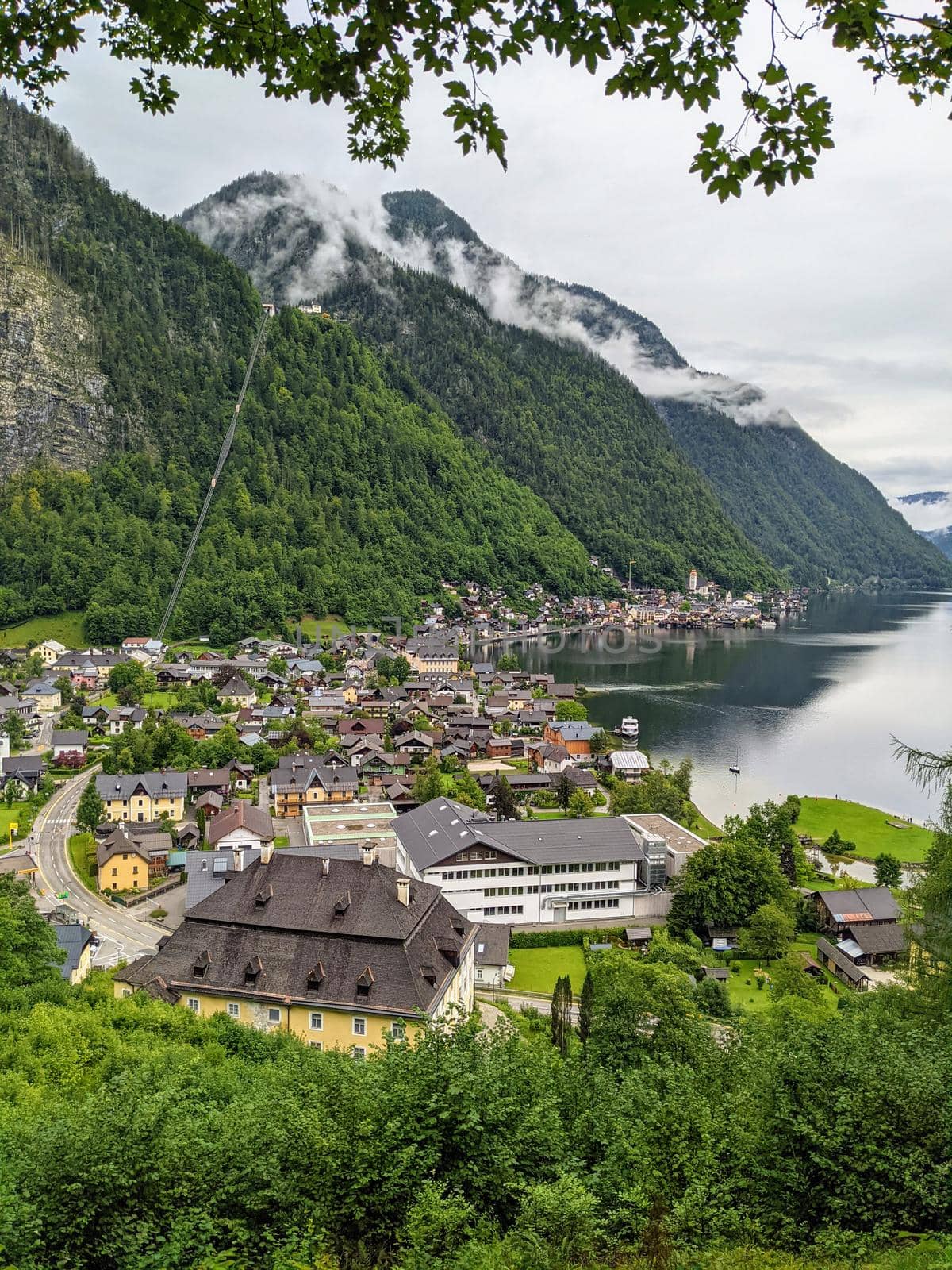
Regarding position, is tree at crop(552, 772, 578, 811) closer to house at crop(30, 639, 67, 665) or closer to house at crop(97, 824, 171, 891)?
house at crop(97, 824, 171, 891)

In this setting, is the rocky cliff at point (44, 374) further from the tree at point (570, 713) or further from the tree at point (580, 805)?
the tree at point (580, 805)

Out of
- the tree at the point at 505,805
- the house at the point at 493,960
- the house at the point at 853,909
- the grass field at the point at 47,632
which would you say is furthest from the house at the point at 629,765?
the grass field at the point at 47,632

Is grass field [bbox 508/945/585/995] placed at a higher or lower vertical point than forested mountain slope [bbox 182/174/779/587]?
lower

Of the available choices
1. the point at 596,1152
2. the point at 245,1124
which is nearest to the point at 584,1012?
the point at 596,1152

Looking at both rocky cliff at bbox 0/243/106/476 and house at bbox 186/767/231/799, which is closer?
house at bbox 186/767/231/799

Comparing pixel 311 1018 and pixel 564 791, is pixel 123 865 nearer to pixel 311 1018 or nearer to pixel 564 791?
pixel 311 1018

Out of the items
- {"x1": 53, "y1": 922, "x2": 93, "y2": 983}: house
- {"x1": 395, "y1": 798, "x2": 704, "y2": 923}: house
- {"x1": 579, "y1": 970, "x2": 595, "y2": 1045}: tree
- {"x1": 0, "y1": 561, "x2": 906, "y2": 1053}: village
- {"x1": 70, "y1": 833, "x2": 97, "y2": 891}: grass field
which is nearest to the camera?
{"x1": 579, "y1": 970, "x2": 595, "y2": 1045}: tree

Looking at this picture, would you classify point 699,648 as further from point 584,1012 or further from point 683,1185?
point 683,1185

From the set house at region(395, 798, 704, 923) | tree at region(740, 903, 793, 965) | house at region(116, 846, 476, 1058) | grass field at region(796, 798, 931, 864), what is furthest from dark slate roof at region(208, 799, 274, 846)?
grass field at region(796, 798, 931, 864)

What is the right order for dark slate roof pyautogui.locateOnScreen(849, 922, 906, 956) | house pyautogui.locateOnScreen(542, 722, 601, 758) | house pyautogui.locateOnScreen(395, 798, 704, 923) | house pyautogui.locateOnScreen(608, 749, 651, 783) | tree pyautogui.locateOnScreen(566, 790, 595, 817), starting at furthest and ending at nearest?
house pyautogui.locateOnScreen(542, 722, 601, 758) → house pyautogui.locateOnScreen(608, 749, 651, 783) → tree pyautogui.locateOnScreen(566, 790, 595, 817) → house pyautogui.locateOnScreen(395, 798, 704, 923) → dark slate roof pyautogui.locateOnScreen(849, 922, 906, 956)
